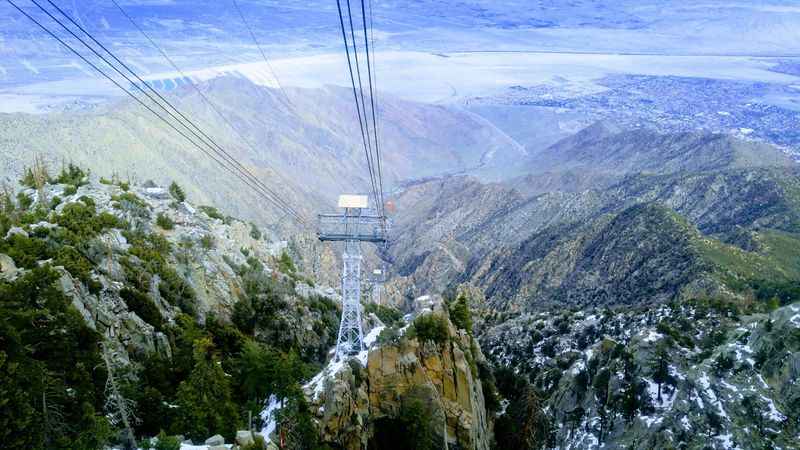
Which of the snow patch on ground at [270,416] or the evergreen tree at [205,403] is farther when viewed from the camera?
the snow patch on ground at [270,416]

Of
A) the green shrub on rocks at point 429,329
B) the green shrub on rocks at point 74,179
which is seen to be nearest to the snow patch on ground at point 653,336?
the green shrub on rocks at point 429,329

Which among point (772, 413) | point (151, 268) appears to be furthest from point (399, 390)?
point (772, 413)

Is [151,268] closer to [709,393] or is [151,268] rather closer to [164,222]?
[164,222]

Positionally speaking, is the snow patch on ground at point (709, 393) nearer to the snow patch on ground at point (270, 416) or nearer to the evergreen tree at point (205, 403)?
the snow patch on ground at point (270, 416)

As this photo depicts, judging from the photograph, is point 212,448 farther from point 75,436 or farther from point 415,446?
point 415,446

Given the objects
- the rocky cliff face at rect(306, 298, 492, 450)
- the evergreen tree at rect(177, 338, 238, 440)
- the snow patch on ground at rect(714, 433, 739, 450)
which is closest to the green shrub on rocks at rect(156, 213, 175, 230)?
the evergreen tree at rect(177, 338, 238, 440)

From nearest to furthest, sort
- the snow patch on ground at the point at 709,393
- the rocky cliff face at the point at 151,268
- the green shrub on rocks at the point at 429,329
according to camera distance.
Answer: the rocky cliff face at the point at 151,268, the green shrub on rocks at the point at 429,329, the snow patch on ground at the point at 709,393

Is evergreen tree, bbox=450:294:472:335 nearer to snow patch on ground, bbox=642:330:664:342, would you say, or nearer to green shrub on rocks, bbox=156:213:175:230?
snow patch on ground, bbox=642:330:664:342
